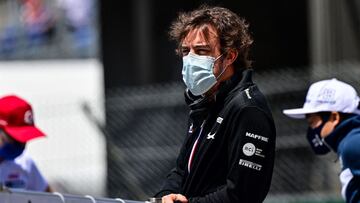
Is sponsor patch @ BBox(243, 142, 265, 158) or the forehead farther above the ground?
the forehead

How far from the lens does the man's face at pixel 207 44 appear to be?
470cm

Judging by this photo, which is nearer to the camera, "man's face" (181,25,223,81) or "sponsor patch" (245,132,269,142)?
"sponsor patch" (245,132,269,142)

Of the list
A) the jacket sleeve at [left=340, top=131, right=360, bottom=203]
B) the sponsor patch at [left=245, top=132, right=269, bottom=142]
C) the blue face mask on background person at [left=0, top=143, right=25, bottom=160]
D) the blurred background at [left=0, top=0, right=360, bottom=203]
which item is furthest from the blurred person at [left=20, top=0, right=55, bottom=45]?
the sponsor patch at [left=245, top=132, right=269, bottom=142]

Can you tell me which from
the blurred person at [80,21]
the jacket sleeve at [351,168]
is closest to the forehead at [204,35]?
the jacket sleeve at [351,168]

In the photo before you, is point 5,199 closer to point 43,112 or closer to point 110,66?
point 43,112

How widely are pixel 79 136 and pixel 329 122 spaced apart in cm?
710

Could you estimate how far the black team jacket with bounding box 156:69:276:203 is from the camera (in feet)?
14.7

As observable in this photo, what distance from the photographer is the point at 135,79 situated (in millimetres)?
15070

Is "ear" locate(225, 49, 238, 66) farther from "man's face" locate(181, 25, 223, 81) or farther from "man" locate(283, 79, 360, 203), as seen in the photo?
"man" locate(283, 79, 360, 203)

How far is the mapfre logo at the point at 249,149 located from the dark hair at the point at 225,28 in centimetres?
48

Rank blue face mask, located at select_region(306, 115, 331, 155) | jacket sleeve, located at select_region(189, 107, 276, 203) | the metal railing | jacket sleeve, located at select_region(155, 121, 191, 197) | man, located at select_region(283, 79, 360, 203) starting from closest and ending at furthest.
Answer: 1. jacket sleeve, located at select_region(189, 107, 276, 203)
2. the metal railing
3. jacket sleeve, located at select_region(155, 121, 191, 197)
4. man, located at select_region(283, 79, 360, 203)
5. blue face mask, located at select_region(306, 115, 331, 155)

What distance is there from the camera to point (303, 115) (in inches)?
255

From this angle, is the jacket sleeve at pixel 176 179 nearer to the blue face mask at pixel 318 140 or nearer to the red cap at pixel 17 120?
the blue face mask at pixel 318 140

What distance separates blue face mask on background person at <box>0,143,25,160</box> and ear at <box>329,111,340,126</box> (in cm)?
201
